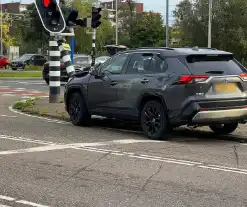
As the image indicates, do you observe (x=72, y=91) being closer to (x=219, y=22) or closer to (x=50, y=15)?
(x=50, y=15)

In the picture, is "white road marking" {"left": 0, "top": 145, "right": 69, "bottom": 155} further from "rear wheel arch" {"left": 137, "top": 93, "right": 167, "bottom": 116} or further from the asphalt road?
"rear wheel arch" {"left": 137, "top": 93, "right": 167, "bottom": 116}

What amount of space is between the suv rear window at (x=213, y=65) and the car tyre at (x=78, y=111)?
10.2 ft

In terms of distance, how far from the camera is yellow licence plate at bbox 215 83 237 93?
9.31 metres

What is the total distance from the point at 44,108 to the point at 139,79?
209 inches

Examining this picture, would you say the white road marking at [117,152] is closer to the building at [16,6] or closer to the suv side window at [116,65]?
the suv side window at [116,65]

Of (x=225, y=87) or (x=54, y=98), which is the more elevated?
(x=225, y=87)

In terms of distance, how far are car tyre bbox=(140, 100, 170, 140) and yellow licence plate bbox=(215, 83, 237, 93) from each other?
3.53 feet

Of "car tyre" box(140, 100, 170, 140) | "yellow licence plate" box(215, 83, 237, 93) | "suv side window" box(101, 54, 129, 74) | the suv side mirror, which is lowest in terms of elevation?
"car tyre" box(140, 100, 170, 140)

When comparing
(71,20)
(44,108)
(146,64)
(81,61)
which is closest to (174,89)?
(146,64)

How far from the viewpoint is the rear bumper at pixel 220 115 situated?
912 centimetres

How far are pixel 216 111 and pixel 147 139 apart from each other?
1.46 meters

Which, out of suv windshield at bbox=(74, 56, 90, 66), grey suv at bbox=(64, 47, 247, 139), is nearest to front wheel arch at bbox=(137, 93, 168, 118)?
grey suv at bbox=(64, 47, 247, 139)

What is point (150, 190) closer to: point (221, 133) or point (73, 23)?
point (221, 133)

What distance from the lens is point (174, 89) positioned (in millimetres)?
9234
